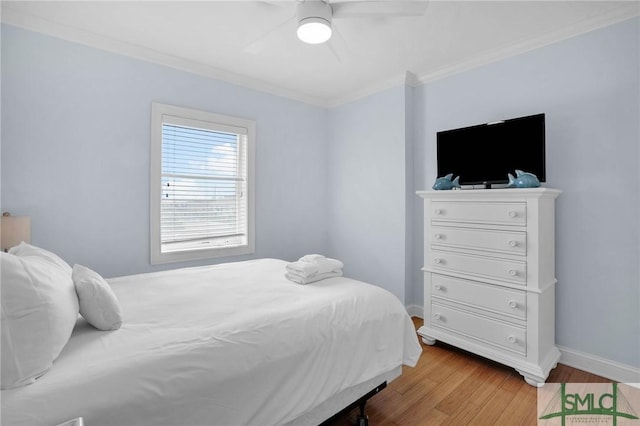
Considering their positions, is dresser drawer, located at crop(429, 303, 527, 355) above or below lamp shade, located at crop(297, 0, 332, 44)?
below

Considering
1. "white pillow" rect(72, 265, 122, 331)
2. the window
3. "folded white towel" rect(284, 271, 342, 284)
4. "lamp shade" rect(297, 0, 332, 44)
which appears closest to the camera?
"white pillow" rect(72, 265, 122, 331)

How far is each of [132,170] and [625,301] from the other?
4123 mm

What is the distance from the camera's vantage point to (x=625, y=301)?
2.31 m

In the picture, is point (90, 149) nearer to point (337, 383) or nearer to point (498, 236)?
point (337, 383)

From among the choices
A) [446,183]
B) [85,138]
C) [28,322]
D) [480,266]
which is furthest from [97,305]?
[446,183]

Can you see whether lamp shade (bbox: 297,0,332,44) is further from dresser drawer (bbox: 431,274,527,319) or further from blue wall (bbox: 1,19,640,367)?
dresser drawer (bbox: 431,274,527,319)

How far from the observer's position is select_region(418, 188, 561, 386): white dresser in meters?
2.29

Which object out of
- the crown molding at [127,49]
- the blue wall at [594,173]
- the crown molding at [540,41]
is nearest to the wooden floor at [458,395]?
the blue wall at [594,173]

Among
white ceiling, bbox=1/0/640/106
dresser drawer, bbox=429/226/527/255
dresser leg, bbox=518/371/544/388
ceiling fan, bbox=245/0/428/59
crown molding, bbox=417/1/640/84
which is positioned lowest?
dresser leg, bbox=518/371/544/388

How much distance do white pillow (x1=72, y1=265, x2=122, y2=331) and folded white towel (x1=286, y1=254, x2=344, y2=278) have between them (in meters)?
1.07

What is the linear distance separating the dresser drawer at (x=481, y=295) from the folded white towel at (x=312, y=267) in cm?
107

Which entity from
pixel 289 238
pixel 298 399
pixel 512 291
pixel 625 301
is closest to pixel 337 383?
pixel 298 399

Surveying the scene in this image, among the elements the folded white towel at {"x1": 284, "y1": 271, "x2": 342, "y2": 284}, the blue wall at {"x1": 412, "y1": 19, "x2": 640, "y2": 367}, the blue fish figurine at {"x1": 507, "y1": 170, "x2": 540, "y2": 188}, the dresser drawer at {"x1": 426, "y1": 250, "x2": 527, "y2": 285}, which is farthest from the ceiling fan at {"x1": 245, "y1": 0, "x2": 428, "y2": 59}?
the dresser drawer at {"x1": 426, "y1": 250, "x2": 527, "y2": 285}

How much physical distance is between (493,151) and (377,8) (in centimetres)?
154
